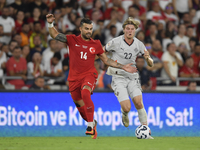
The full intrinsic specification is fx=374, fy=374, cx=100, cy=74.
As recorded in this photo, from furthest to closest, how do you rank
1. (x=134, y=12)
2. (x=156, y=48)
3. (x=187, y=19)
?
(x=187, y=19) → (x=134, y=12) → (x=156, y=48)

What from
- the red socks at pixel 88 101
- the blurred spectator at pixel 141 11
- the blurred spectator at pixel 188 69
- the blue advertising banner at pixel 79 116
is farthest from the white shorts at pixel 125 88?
the blurred spectator at pixel 141 11

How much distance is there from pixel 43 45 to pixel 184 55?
4.60 meters

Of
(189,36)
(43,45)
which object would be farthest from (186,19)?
(43,45)

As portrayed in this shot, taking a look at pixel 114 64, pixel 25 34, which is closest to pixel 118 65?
pixel 114 64

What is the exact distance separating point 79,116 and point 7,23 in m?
4.17

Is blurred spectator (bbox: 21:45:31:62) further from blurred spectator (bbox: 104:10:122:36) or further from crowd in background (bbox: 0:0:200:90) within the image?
blurred spectator (bbox: 104:10:122:36)

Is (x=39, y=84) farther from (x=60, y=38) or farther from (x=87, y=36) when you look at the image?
(x=87, y=36)

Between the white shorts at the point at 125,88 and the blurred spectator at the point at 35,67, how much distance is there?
3507mm

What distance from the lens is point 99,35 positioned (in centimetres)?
1227

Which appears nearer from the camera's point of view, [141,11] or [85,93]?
[85,93]

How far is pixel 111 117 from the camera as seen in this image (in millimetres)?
10117

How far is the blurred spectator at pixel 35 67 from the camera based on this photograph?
11.1 metres

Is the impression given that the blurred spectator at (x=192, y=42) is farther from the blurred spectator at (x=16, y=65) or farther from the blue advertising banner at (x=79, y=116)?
the blurred spectator at (x=16, y=65)

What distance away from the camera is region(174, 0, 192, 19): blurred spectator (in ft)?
45.8
